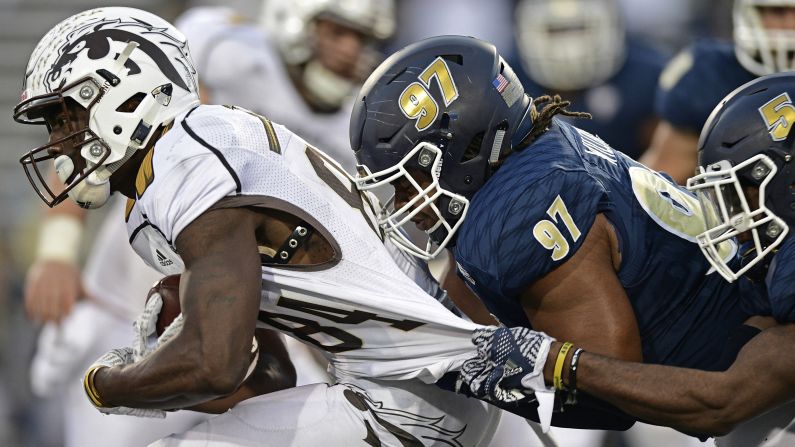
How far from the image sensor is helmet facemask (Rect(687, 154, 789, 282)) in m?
3.32

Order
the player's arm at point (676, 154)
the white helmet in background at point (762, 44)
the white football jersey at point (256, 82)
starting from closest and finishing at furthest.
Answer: the white helmet in background at point (762, 44) < the player's arm at point (676, 154) < the white football jersey at point (256, 82)

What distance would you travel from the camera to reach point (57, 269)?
6.08 m

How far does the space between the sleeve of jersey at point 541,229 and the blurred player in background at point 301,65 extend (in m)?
3.14

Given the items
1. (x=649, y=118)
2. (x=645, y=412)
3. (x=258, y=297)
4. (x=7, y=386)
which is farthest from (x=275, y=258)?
(x=7, y=386)

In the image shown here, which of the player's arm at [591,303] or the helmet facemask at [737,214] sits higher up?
the helmet facemask at [737,214]

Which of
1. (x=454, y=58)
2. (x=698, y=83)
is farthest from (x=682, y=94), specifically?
(x=454, y=58)

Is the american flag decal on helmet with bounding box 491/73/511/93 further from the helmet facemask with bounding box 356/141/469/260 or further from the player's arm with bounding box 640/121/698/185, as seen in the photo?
the player's arm with bounding box 640/121/698/185

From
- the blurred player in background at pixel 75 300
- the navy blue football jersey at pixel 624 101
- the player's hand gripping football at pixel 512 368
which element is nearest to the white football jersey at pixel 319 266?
the player's hand gripping football at pixel 512 368

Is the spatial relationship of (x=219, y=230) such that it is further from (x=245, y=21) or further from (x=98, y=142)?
(x=245, y=21)

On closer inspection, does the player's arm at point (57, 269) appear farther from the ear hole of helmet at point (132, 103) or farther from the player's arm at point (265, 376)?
the ear hole of helmet at point (132, 103)

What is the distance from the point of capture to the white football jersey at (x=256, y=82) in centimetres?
645

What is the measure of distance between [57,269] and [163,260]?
8.99 feet

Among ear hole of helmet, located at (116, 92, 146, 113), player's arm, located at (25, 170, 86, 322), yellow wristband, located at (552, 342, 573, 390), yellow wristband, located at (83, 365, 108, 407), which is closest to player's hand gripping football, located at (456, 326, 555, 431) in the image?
yellow wristband, located at (552, 342, 573, 390)

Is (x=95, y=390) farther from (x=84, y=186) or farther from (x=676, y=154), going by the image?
(x=676, y=154)
